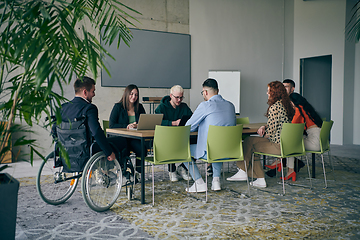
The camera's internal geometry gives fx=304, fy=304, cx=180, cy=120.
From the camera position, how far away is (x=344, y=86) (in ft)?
28.5

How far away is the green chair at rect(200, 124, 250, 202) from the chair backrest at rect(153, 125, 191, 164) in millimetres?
269

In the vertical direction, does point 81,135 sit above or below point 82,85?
below

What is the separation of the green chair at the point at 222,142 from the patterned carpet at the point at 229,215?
489 millimetres

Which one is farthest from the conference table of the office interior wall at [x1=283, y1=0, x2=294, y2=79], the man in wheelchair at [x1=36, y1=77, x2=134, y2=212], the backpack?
the office interior wall at [x1=283, y1=0, x2=294, y2=79]

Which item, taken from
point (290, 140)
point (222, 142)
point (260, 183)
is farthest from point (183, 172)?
Answer: point (290, 140)

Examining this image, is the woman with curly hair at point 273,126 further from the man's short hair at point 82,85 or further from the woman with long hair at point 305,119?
the man's short hair at point 82,85

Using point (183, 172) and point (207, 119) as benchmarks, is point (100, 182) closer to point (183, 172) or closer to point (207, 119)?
point (207, 119)

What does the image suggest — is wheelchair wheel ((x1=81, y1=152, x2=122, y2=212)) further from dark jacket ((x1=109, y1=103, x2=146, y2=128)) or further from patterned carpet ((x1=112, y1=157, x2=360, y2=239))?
dark jacket ((x1=109, y1=103, x2=146, y2=128))

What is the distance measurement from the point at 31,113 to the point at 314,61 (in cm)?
977

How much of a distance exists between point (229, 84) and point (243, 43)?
4.90ft

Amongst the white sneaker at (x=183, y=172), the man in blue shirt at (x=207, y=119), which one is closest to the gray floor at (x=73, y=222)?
the man in blue shirt at (x=207, y=119)

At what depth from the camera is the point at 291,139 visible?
3859 millimetres

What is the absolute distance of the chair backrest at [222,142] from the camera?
3.50 m

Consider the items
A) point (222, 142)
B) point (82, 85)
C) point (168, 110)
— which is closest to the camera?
point (82, 85)
